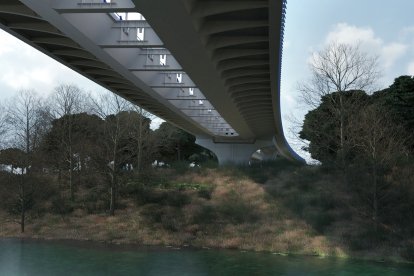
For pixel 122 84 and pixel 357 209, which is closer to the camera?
pixel 122 84

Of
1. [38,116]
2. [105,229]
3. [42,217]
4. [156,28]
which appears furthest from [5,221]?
[156,28]

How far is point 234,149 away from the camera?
52.8 metres

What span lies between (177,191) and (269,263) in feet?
46.8

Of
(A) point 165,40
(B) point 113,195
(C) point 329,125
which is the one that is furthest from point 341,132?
(A) point 165,40

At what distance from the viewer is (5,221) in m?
29.0

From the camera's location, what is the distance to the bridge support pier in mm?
51688

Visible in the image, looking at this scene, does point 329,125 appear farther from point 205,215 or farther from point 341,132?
point 205,215

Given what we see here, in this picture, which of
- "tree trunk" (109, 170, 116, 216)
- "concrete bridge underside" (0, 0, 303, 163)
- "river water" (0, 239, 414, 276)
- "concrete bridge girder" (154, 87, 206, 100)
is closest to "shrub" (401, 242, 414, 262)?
"river water" (0, 239, 414, 276)

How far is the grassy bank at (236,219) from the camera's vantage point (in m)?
23.7

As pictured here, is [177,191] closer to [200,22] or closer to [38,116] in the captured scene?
[38,116]

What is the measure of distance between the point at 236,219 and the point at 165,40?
1691 centimetres

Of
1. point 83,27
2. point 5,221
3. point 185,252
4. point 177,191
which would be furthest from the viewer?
point 177,191

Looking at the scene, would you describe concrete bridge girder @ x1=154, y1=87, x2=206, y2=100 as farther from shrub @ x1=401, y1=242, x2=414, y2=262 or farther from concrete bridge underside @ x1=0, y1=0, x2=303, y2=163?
shrub @ x1=401, y1=242, x2=414, y2=262

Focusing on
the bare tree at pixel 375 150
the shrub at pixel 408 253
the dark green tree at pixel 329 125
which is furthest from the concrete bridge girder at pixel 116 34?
the dark green tree at pixel 329 125
